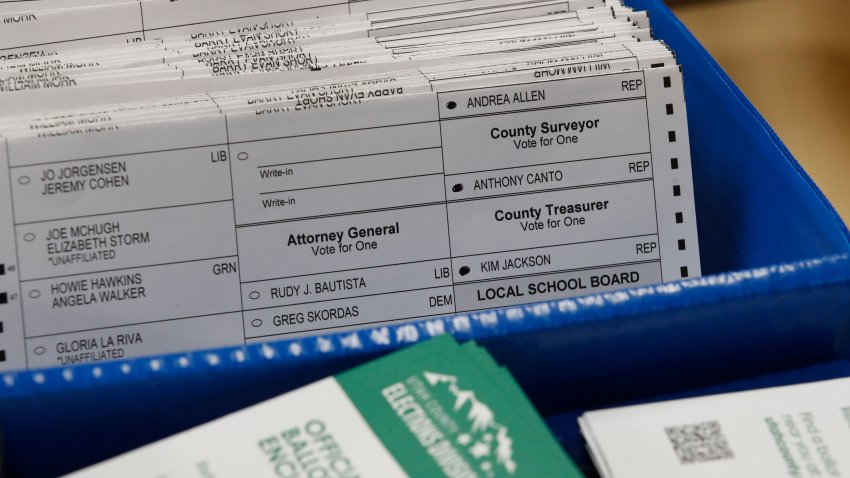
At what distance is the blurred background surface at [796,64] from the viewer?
1.36 metres

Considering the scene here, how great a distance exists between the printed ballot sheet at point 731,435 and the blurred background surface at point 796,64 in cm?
82

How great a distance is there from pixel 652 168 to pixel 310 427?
35 cm

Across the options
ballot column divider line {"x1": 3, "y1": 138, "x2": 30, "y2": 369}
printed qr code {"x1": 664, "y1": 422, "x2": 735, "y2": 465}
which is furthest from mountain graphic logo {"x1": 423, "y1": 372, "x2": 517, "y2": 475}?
ballot column divider line {"x1": 3, "y1": 138, "x2": 30, "y2": 369}

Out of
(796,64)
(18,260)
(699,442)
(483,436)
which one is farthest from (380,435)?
(796,64)

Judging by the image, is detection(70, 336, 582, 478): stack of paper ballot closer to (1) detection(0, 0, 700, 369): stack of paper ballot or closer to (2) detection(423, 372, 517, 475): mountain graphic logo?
(2) detection(423, 372, 517, 475): mountain graphic logo

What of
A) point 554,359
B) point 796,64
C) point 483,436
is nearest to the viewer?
point 483,436

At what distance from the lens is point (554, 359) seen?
0.59 metres

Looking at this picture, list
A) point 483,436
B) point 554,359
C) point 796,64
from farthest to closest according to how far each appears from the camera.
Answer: point 796,64, point 554,359, point 483,436

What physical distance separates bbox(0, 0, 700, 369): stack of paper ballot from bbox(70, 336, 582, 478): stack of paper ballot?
181 millimetres

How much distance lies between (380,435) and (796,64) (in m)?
1.22

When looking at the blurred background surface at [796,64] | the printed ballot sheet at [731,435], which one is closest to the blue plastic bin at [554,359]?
the printed ballot sheet at [731,435]

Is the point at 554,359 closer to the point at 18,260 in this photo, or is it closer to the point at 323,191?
the point at 323,191

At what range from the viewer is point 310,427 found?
0.50m

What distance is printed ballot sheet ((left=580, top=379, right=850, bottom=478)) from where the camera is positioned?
53 cm
